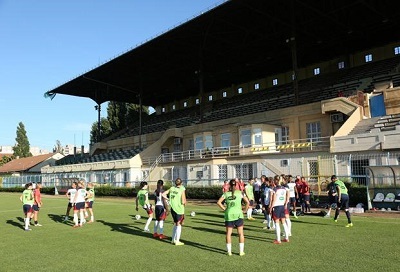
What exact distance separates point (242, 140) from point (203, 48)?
Result: 1270 cm

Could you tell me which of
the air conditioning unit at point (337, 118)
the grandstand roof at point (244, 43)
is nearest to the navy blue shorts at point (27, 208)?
the grandstand roof at point (244, 43)

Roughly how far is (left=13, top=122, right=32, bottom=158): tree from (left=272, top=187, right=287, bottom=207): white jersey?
320 feet

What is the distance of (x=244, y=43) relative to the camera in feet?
142

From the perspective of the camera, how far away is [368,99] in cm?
3058

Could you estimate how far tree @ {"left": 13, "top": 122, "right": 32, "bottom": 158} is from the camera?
9681cm

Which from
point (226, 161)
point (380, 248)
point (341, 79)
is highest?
point (341, 79)

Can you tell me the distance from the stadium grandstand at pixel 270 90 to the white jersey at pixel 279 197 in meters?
10.4

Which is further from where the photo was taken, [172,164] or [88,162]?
[88,162]

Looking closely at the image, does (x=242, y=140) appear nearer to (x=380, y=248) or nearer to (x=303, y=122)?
(x=303, y=122)

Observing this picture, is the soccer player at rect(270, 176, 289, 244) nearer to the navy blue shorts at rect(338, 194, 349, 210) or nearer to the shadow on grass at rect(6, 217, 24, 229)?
the navy blue shorts at rect(338, 194, 349, 210)

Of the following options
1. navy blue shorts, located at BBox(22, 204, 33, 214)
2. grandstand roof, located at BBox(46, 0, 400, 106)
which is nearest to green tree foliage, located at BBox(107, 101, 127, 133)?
grandstand roof, located at BBox(46, 0, 400, 106)

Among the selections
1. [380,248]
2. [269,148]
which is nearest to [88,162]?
[269,148]

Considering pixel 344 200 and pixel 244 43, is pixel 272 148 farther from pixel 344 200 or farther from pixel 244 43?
pixel 344 200

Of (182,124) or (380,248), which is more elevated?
(182,124)
